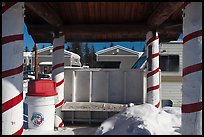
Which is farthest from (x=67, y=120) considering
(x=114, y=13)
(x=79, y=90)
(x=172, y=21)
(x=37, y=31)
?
(x=172, y=21)

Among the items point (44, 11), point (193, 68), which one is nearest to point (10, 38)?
point (44, 11)

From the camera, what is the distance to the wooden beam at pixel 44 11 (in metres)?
4.47

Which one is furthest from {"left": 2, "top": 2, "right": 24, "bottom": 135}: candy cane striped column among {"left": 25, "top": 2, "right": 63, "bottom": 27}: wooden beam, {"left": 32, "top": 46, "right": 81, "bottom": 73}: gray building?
{"left": 32, "top": 46, "right": 81, "bottom": 73}: gray building

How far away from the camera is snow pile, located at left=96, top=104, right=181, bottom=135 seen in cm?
437

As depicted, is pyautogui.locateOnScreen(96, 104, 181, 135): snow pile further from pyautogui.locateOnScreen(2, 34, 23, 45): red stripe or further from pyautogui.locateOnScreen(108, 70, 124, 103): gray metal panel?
pyautogui.locateOnScreen(2, 34, 23, 45): red stripe

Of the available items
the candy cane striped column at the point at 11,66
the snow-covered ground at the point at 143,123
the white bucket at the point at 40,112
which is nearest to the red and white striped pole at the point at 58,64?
the white bucket at the point at 40,112

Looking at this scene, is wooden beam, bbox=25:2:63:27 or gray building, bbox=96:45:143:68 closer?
wooden beam, bbox=25:2:63:27

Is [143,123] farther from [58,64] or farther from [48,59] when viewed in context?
[48,59]

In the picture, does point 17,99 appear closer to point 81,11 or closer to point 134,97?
point 81,11

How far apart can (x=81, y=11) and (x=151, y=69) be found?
3007 millimetres

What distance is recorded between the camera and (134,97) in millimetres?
7887

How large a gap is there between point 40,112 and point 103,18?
3.27 m

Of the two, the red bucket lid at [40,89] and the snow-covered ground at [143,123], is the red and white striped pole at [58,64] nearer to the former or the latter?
the red bucket lid at [40,89]

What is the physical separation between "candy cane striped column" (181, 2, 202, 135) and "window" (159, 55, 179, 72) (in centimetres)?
824
